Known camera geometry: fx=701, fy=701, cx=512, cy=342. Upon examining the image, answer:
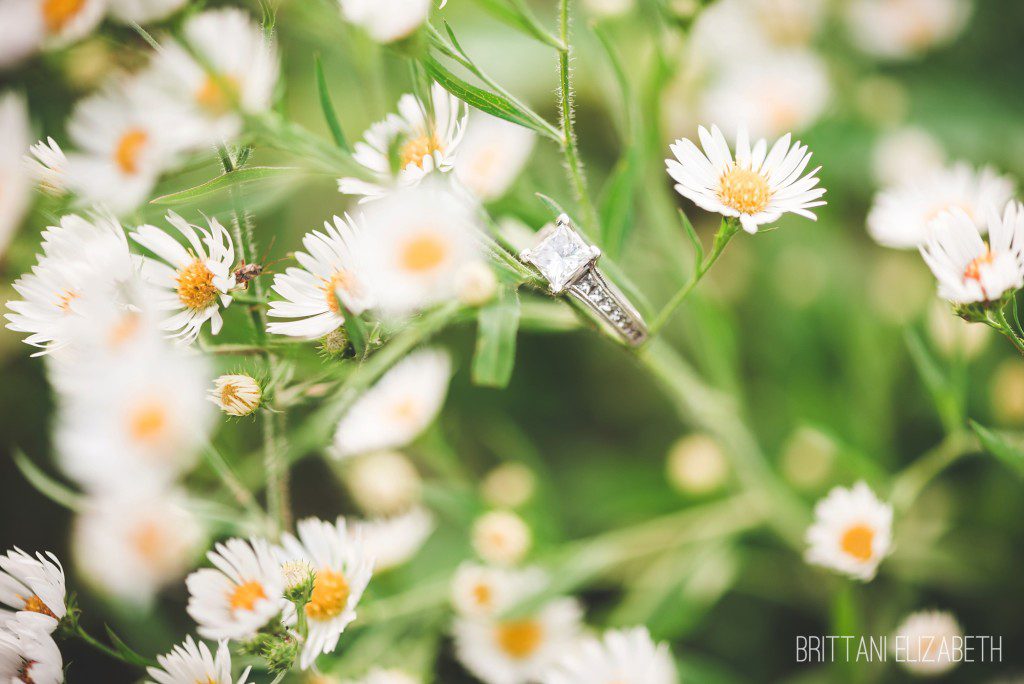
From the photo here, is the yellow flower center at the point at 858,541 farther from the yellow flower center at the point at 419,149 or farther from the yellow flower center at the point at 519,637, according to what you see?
the yellow flower center at the point at 419,149

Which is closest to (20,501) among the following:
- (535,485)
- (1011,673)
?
Answer: (535,485)

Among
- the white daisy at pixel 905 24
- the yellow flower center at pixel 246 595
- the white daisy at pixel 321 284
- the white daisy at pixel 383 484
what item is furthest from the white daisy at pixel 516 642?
the white daisy at pixel 905 24

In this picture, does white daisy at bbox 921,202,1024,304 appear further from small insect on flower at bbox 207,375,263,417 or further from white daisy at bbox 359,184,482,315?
small insect on flower at bbox 207,375,263,417

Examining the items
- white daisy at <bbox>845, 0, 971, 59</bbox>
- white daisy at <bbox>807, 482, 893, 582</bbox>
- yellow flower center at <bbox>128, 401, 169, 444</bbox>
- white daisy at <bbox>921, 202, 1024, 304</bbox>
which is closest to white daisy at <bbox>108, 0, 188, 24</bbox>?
yellow flower center at <bbox>128, 401, 169, 444</bbox>

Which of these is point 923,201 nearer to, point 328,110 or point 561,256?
point 561,256

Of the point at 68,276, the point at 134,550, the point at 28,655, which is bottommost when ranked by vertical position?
the point at 28,655

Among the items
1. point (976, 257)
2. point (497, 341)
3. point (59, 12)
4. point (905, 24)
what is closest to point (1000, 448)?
point (976, 257)
